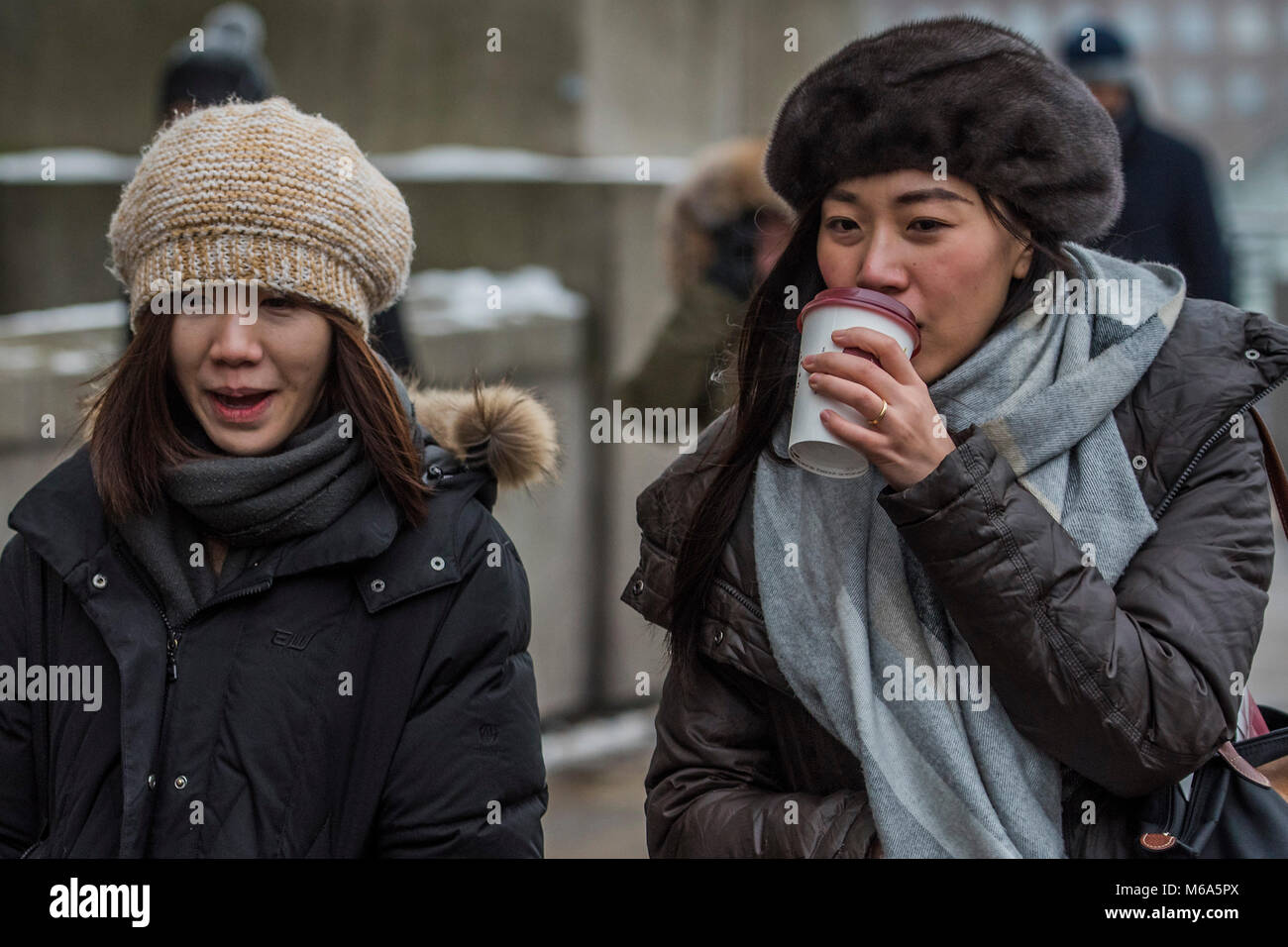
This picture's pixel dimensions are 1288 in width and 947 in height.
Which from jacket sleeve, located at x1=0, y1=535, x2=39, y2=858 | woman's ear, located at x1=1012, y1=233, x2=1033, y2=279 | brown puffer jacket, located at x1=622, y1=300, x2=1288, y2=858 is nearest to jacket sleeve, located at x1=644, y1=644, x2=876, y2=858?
brown puffer jacket, located at x1=622, y1=300, x2=1288, y2=858

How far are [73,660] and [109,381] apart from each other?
1.51 feet

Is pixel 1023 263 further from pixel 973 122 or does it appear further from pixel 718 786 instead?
pixel 718 786

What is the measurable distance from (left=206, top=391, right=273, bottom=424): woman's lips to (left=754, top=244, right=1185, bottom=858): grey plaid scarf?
79cm

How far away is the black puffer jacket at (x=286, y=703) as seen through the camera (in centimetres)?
240

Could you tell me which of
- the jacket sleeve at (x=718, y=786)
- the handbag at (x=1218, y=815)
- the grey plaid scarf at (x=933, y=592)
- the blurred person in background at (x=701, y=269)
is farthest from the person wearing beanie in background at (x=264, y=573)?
the blurred person in background at (x=701, y=269)

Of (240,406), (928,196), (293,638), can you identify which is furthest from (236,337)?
(928,196)

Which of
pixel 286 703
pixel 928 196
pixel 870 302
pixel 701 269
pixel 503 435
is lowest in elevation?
pixel 286 703

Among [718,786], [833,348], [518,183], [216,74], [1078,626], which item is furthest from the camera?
[518,183]

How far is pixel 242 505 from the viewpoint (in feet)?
8.24

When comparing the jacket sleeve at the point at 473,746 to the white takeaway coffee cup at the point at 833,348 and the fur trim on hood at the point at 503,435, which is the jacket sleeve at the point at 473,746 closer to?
the fur trim on hood at the point at 503,435

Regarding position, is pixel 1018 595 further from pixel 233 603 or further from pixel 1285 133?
pixel 1285 133

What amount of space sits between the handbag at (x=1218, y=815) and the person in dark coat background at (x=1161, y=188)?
2967mm

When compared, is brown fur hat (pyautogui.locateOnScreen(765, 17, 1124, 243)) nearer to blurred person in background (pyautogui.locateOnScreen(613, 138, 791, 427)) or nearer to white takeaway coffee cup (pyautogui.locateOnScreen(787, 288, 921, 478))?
white takeaway coffee cup (pyautogui.locateOnScreen(787, 288, 921, 478))

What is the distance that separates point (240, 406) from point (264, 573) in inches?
10.7
